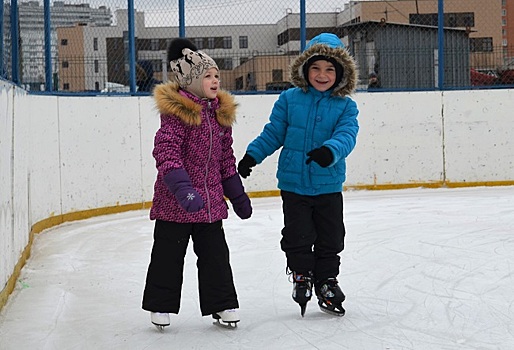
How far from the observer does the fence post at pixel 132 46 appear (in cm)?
909

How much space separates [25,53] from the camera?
288 inches

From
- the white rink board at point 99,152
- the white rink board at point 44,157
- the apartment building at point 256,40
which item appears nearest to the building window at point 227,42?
the apartment building at point 256,40

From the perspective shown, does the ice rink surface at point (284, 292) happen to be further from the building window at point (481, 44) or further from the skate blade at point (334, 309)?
the building window at point (481, 44)

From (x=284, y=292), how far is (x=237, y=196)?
3.06 ft

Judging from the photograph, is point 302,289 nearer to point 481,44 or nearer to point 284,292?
point 284,292

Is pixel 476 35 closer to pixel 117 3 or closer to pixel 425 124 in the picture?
pixel 425 124

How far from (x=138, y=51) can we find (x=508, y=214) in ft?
13.0

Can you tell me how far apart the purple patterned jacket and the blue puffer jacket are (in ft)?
0.92

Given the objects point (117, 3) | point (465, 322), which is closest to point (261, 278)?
point (465, 322)

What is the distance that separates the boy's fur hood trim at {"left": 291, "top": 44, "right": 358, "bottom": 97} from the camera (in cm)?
409

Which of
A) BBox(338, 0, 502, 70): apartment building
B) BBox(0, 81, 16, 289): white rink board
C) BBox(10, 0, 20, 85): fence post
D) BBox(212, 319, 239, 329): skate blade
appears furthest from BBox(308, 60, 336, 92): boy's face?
BBox(338, 0, 502, 70): apartment building

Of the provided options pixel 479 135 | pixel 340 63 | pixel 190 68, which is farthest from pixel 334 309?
pixel 479 135

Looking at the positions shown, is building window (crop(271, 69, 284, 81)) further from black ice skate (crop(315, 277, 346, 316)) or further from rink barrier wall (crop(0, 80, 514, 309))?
black ice skate (crop(315, 277, 346, 316))

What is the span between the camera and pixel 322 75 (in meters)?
4.10
